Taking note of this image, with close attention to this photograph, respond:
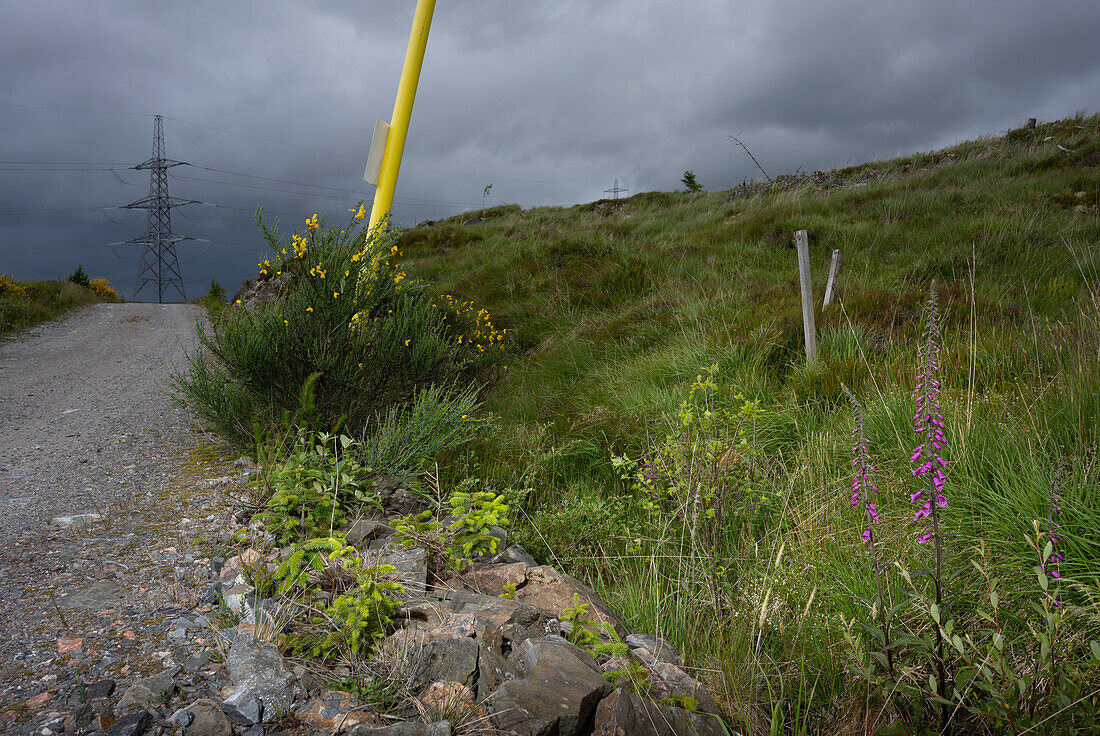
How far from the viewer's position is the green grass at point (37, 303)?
34.3 feet


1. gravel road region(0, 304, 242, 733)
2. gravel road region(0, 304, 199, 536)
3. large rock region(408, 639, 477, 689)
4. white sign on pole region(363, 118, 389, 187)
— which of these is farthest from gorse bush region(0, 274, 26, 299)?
large rock region(408, 639, 477, 689)

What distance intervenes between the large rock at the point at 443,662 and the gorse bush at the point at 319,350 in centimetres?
A: 200

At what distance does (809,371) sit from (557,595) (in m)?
3.13

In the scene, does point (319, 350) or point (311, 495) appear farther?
point (319, 350)

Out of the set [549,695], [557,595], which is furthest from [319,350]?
[549,695]

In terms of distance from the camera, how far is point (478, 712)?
1525mm

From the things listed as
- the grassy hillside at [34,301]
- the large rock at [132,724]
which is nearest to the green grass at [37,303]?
the grassy hillside at [34,301]

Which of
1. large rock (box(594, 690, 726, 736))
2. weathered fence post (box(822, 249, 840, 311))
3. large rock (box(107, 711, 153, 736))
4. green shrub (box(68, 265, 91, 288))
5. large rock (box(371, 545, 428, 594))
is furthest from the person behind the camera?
green shrub (box(68, 265, 91, 288))

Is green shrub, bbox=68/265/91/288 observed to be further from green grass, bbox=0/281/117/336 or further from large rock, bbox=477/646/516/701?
large rock, bbox=477/646/516/701

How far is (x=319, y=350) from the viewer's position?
150 inches

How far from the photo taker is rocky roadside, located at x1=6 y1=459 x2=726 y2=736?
147 cm

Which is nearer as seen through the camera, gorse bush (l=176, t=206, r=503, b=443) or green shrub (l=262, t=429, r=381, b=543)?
green shrub (l=262, t=429, r=381, b=543)

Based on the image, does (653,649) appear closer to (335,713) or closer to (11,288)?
(335,713)

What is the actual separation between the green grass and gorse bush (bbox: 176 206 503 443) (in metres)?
8.98
